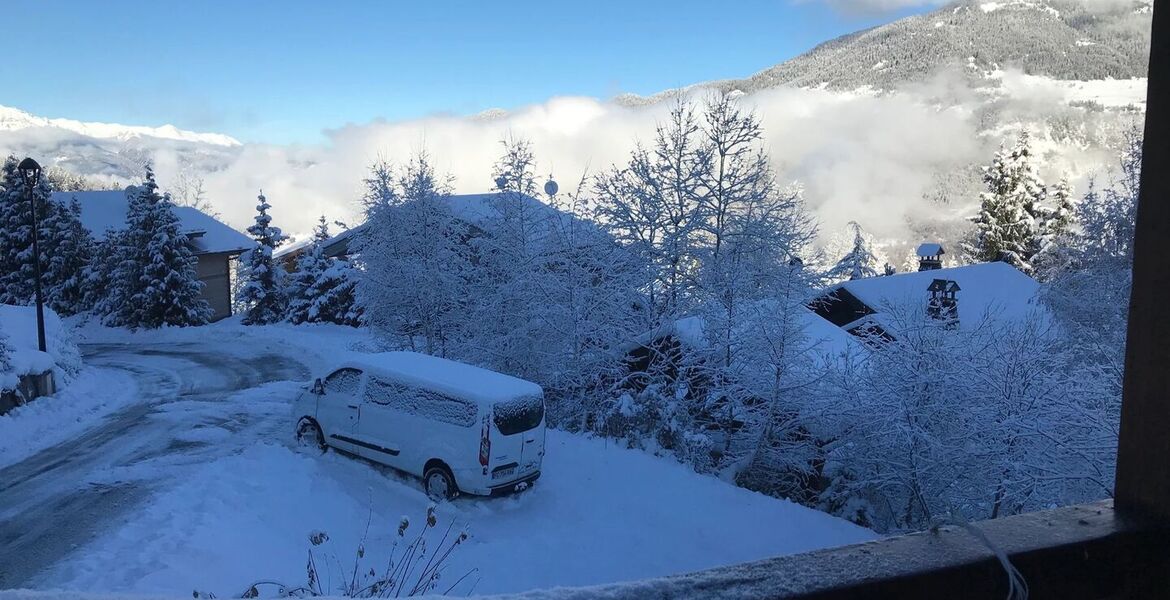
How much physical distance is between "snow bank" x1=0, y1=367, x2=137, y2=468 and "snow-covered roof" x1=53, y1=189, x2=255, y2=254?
78.5 ft

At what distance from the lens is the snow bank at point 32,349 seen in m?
16.0

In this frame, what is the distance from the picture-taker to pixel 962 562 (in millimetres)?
1327

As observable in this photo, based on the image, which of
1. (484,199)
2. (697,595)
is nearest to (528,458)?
(697,595)

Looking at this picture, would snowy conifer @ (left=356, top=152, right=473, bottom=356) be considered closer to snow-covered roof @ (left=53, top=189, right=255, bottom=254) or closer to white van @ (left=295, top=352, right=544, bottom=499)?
white van @ (left=295, top=352, right=544, bottom=499)

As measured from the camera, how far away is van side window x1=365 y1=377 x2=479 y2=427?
11070 millimetres

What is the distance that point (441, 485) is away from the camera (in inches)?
441

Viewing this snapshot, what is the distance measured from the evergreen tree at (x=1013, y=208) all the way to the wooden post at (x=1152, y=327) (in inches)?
1968

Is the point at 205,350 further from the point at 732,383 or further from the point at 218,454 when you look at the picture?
the point at 732,383

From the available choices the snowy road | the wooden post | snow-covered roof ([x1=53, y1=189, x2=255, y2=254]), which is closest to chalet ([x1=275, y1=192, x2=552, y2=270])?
the snowy road

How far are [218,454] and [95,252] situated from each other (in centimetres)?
3292

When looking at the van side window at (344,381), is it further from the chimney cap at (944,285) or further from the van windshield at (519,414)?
the chimney cap at (944,285)

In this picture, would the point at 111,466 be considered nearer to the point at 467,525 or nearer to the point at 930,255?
the point at 467,525

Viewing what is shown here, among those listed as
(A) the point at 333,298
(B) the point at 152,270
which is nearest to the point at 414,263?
(A) the point at 333,298

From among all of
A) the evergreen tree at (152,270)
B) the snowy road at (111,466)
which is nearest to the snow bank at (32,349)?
the snowy road at (111,466)
